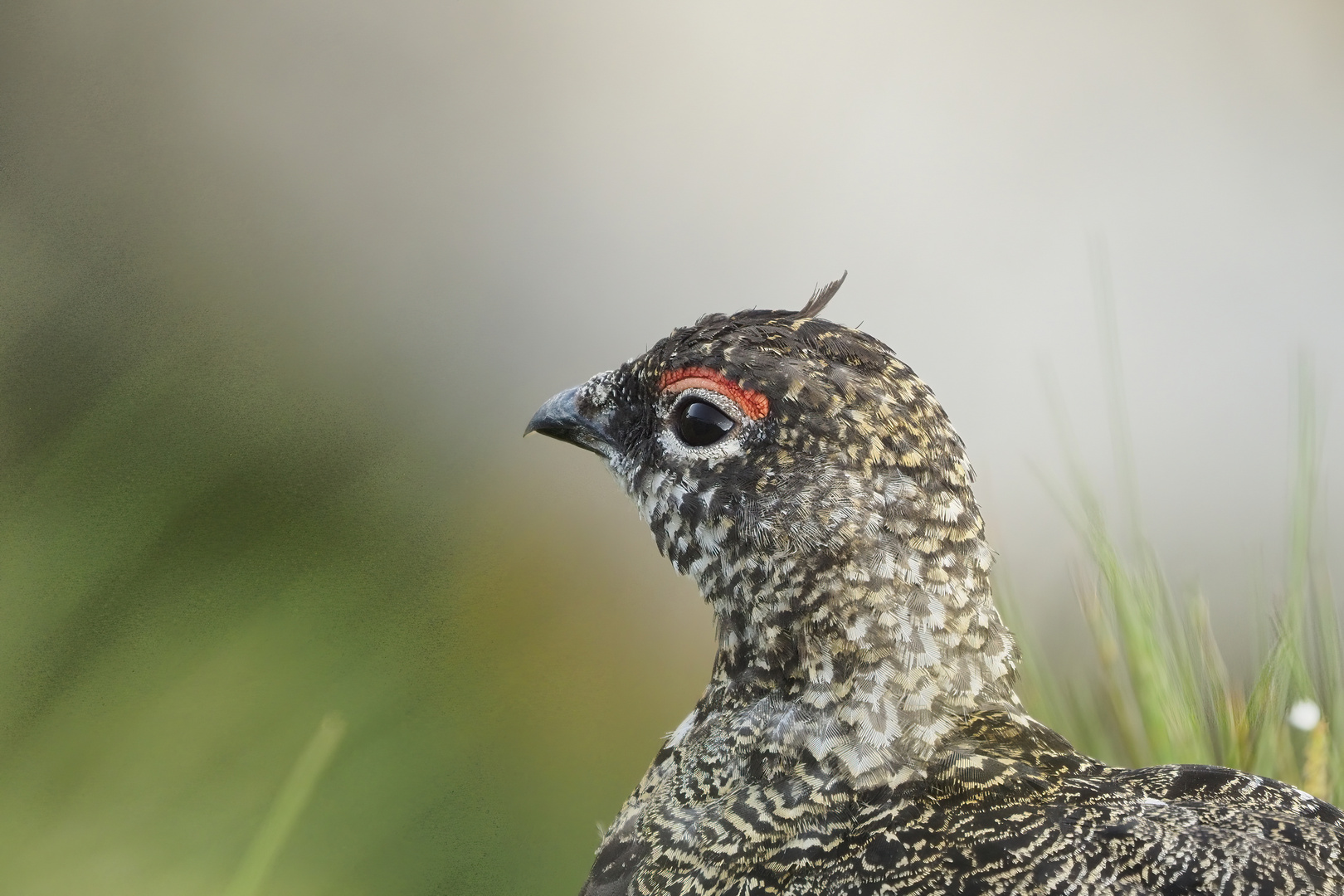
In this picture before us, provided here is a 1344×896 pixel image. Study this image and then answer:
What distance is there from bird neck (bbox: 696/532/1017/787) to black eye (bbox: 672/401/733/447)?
19 centimetres

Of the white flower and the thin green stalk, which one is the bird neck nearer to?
the white flower

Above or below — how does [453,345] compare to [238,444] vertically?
above

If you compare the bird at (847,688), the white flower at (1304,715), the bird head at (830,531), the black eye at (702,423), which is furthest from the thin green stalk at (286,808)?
the white flower at (1304,715)

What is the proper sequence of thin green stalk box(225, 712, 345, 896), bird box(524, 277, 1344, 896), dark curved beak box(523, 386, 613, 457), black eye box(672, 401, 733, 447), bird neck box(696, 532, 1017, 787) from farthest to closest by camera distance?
thin green stalk box(225, 712, 345, 896) < dark curved beak box(523, 386, 613, 457) < black eye box(672, 401, 733, 447) < bird neck box(696, 532, 1017, 787) < bird box(524, 277, 1344, 896)

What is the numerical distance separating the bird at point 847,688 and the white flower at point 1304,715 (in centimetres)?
51

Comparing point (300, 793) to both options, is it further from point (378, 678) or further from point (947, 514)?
point (947, 514)

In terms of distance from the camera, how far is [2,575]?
2125 millimetres

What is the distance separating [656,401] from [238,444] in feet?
4.96

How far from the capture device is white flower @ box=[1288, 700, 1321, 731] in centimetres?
159

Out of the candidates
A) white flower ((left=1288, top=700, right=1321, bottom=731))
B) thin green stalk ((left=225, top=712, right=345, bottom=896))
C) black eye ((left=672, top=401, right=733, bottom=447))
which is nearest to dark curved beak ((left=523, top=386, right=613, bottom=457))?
black eye ((left=672, top=401, right=733, bottom=447))

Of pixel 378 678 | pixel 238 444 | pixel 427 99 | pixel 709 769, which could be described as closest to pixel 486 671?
pixel 378 678

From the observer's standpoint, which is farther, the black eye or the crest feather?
the crest feather

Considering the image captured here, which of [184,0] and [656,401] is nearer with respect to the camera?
[656,401]

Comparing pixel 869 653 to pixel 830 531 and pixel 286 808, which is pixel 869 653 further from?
pixel 286 808
